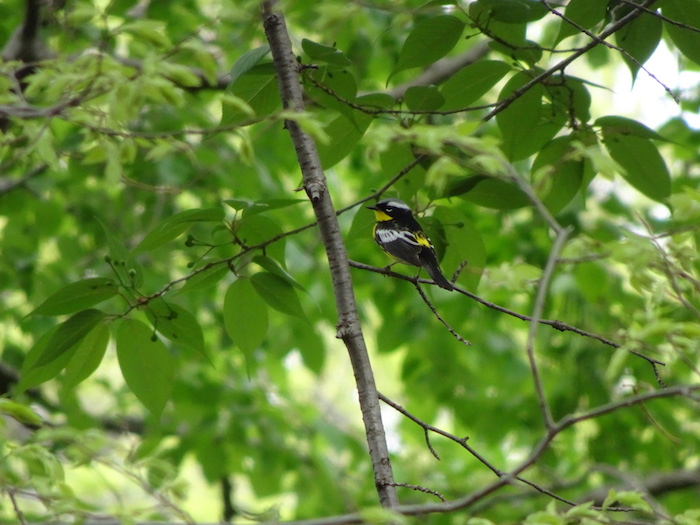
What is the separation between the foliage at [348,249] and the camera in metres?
1.77

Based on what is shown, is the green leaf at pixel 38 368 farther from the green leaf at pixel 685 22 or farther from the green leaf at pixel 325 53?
the green leaf at pixel 685 22

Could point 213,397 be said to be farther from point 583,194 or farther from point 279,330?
point 583,194

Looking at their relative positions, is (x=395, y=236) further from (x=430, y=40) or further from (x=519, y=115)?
(x=430, y=40)

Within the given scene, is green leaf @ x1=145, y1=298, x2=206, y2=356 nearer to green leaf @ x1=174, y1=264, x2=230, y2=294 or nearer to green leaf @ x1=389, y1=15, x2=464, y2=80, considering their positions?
green leaf @ x1=174, y1=264, x2=230, y2=294

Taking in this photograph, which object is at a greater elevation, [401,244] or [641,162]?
[401,244]

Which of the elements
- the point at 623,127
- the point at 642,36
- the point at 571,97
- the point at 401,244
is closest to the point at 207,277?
the point at 571,97

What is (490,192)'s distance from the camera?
2102 millimetres

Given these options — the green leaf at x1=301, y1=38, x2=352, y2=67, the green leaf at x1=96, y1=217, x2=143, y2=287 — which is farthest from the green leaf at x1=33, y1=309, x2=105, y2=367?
the green leaf at x1=301, y1=38, x2=352, y2=67

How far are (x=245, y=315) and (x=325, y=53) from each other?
0.79 m

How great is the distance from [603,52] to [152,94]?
12.3 feet

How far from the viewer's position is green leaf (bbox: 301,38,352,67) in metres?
1.81

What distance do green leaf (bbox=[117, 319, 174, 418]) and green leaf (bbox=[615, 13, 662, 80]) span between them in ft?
5.52

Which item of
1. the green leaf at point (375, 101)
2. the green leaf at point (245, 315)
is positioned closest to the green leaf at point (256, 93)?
the green leaf at point (375, 101)

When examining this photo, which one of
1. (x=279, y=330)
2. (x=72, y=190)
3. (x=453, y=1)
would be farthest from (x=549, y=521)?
(x=72, y=190)
